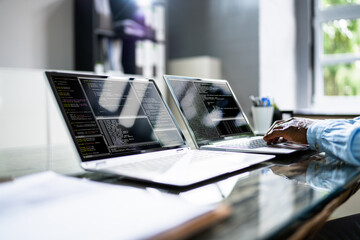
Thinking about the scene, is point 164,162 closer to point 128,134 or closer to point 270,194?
point 128,134

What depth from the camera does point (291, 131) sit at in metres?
1.00

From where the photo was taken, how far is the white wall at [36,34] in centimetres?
268

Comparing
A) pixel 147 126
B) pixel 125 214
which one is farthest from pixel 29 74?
pixel 125 214

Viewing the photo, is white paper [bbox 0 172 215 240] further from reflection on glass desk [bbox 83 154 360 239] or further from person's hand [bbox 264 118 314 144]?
person's hand [bbox 264 118 314 144]

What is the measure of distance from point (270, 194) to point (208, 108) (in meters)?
0.64

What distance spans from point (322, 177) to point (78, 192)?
0.45 meters

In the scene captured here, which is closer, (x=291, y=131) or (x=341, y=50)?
(x=291, y=131)

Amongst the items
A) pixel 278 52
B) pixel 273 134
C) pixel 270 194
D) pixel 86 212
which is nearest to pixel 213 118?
pixel 273 134

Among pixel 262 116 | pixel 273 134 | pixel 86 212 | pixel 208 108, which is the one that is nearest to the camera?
pixel 86 212

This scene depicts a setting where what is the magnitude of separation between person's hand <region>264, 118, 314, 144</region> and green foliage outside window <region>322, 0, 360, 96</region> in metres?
2.75

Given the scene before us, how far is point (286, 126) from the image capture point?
3.34 feet

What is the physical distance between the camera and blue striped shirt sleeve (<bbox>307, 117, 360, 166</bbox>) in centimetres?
74

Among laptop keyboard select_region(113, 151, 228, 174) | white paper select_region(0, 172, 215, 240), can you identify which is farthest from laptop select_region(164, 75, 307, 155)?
white paper select_region(0, 172, 215, 240)

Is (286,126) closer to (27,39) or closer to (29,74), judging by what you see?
(29,74)
